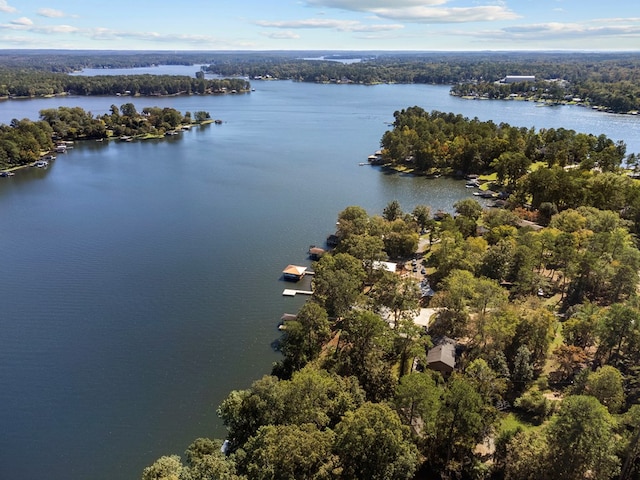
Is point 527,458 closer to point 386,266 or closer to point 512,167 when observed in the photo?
point 386,266

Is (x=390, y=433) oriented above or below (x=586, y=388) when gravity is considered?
above

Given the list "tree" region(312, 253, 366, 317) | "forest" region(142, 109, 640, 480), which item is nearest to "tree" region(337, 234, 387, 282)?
"forest" region(142, 109, 640, 480)

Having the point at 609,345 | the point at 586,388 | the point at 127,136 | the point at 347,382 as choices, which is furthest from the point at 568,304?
the point at 127,136

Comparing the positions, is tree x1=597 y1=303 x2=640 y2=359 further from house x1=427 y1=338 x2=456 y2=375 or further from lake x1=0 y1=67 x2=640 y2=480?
lake x1=0 y1=67 x2=640 y2=480

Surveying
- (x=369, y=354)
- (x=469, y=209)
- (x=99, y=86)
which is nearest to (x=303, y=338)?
(x=369, y=354)

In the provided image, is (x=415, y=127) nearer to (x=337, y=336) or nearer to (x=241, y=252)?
(x=241, y=252)

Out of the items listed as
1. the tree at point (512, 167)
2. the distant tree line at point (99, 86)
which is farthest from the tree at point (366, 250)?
the distant tree line at point (99, 86)
